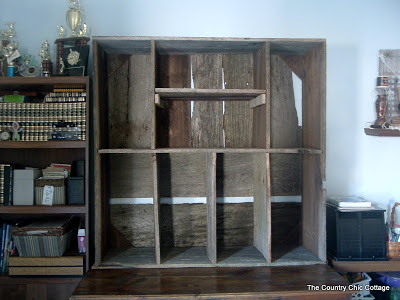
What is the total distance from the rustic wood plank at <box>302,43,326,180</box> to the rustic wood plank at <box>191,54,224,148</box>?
23.0 inches

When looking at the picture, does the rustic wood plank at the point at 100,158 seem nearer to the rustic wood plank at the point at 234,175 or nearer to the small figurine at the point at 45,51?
the small figurine at the point at 45,51

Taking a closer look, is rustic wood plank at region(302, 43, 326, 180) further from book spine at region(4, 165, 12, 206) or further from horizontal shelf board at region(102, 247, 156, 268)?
book spine at region(4, 165, 12, 206)

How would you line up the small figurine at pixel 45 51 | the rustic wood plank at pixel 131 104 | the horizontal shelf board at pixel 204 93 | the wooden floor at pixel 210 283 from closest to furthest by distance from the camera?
the wooden floor at pixel 210 283 < the horizontal shelf board at pixel 204 93 < the small figurine at pixel 45 51 < the rustic wood plank at pixel 131 104

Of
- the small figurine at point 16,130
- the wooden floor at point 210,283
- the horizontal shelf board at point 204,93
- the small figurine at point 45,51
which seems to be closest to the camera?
the wooden floor at point 210,283

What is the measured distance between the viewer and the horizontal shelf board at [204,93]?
2.12 m

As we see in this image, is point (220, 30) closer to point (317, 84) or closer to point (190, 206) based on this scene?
point (317, 84)

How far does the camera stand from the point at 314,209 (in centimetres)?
231

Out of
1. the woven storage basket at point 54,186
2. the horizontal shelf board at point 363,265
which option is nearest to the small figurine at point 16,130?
the woven storage basket at point 54,186

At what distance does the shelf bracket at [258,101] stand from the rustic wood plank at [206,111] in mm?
221

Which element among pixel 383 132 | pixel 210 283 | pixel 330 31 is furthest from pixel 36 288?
pixel 330 31

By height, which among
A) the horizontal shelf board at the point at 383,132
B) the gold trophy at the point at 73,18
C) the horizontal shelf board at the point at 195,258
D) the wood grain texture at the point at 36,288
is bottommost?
the wood grain texture at the point at 36,288

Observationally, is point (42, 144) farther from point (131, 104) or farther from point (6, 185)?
point (131, 104)

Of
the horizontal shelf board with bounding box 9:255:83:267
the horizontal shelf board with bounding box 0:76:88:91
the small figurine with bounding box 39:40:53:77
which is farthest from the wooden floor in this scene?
the small figurine with bounding box 39:40:53:77

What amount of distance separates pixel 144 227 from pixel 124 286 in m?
0.62
